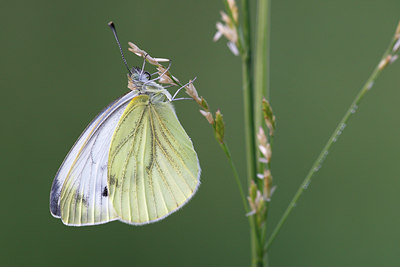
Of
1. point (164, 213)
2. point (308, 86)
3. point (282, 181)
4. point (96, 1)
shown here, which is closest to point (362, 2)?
point (308, 86)

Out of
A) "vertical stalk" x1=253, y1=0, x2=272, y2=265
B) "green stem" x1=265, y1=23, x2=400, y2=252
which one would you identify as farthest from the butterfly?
"green stem" x1=265, y1=23, x2=400, y2=252

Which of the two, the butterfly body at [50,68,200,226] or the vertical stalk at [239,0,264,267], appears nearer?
the vertical stalk at [239,0,264,267]

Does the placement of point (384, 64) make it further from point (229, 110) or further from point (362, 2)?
point (362, 2)

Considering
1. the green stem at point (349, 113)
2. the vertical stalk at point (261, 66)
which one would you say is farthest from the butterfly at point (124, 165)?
the green stem at point (349, 113)

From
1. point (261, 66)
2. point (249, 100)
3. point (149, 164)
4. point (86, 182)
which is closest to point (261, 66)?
point (261, 66)

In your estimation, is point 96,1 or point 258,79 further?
point 96,1

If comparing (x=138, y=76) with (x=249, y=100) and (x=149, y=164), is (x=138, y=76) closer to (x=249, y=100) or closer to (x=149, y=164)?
(x=149, y=164)

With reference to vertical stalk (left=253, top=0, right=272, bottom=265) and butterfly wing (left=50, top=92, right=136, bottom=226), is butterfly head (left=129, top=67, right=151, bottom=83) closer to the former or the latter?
butterfly wing (left=50, top=92, right=136, bottom=226)
